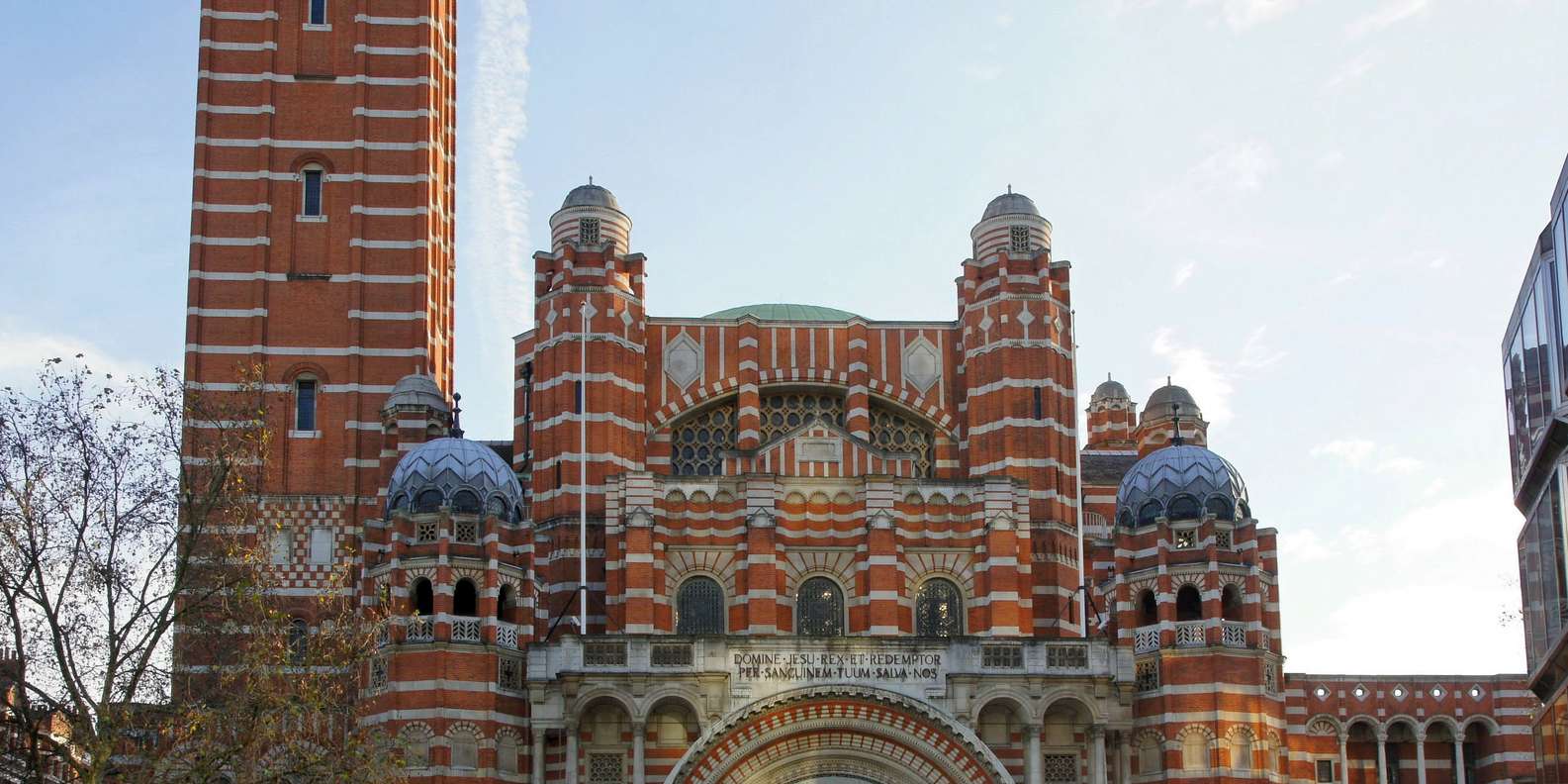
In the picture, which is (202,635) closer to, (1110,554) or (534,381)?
(534,381)

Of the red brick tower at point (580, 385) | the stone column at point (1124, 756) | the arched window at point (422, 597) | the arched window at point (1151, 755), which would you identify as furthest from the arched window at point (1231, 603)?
the arched window at point (422, 597)

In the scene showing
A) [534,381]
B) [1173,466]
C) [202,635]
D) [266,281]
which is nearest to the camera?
[202,635]

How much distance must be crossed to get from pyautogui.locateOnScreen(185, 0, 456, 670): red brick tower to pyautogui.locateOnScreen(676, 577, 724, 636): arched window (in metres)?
10.8

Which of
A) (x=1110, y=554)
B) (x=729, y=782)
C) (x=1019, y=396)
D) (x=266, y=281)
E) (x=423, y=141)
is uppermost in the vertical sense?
(x=423, y=141)

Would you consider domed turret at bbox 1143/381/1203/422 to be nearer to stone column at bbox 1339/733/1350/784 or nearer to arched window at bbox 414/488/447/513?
stone column at bbox 1339/733/1350/784

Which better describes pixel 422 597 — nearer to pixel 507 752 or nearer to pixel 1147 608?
pixel 507 752

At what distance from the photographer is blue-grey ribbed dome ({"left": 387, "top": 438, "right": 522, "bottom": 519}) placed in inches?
2360

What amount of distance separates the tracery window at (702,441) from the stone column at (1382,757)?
841 inches

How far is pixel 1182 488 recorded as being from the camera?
60969 millimetres

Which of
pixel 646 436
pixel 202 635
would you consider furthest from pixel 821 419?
pixel 202 635

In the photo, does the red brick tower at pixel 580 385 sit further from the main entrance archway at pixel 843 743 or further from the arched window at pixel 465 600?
the main entrance archway at pixel 843 743

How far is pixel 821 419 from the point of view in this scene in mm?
63969

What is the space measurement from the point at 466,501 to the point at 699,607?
7361 millimetres

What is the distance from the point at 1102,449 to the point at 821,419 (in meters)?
24.5
